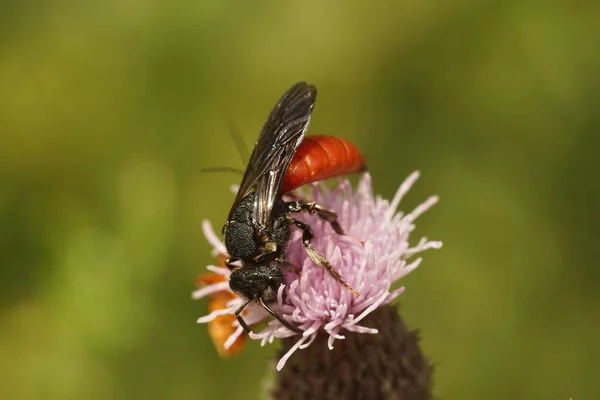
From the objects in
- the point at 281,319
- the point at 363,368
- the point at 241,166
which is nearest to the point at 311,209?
the point at 281,319

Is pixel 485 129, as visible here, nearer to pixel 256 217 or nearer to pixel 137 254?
pixel 137 254

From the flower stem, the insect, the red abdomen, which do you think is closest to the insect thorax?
the insect

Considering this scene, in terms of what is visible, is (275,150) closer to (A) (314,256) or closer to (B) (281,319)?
A: (A) (314,256)

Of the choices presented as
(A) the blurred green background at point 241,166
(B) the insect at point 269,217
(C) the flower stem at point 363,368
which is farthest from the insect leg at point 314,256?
(A) the blurred green background at point 241,166

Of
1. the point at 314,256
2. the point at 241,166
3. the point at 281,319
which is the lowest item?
the point at 241,166

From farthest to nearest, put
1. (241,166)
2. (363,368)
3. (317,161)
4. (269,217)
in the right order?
(241,166) → (363,368) → (317,161) → (269,217)

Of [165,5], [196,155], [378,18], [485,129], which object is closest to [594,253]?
[485,129]
